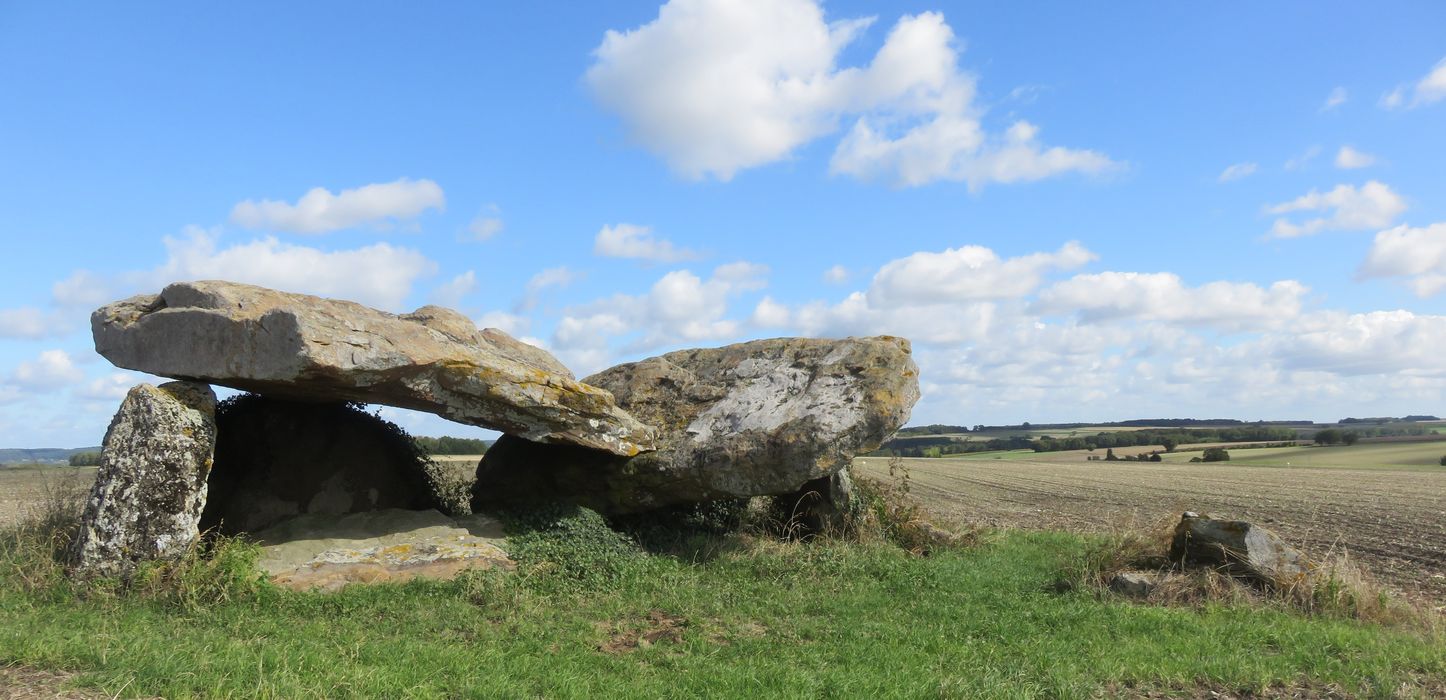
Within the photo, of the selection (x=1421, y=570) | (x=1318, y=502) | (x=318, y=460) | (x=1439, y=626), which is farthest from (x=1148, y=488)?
(x=318, y=460)

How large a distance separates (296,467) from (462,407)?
293 cm

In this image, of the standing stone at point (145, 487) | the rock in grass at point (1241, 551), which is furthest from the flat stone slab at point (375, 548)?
the rock in grass at point (1241, 551)

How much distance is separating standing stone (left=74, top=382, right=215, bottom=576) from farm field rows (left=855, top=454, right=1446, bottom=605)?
33.2ft

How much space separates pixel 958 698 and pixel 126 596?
8.18 meters

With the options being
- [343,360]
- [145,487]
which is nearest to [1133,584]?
[343,360]

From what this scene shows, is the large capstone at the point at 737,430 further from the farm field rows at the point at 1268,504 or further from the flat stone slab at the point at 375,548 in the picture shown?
the farm field rows at the point at 1268,504

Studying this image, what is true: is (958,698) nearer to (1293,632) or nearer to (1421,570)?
(1293,632)

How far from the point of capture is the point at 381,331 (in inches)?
399

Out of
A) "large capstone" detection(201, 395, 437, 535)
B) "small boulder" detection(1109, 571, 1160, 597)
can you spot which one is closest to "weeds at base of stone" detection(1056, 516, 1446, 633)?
"small boulder" detection(1109, 571, 1160, 597)

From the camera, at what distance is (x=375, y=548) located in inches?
398

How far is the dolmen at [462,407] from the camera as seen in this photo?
9.16 metres

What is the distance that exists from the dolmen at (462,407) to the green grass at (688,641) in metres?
1.27

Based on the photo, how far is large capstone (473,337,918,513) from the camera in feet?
37.2

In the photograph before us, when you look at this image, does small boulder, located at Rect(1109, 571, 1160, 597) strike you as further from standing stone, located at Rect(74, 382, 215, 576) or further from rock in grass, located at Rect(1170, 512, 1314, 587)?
standing stone, located at Rect(74, 382, 215, 576)
